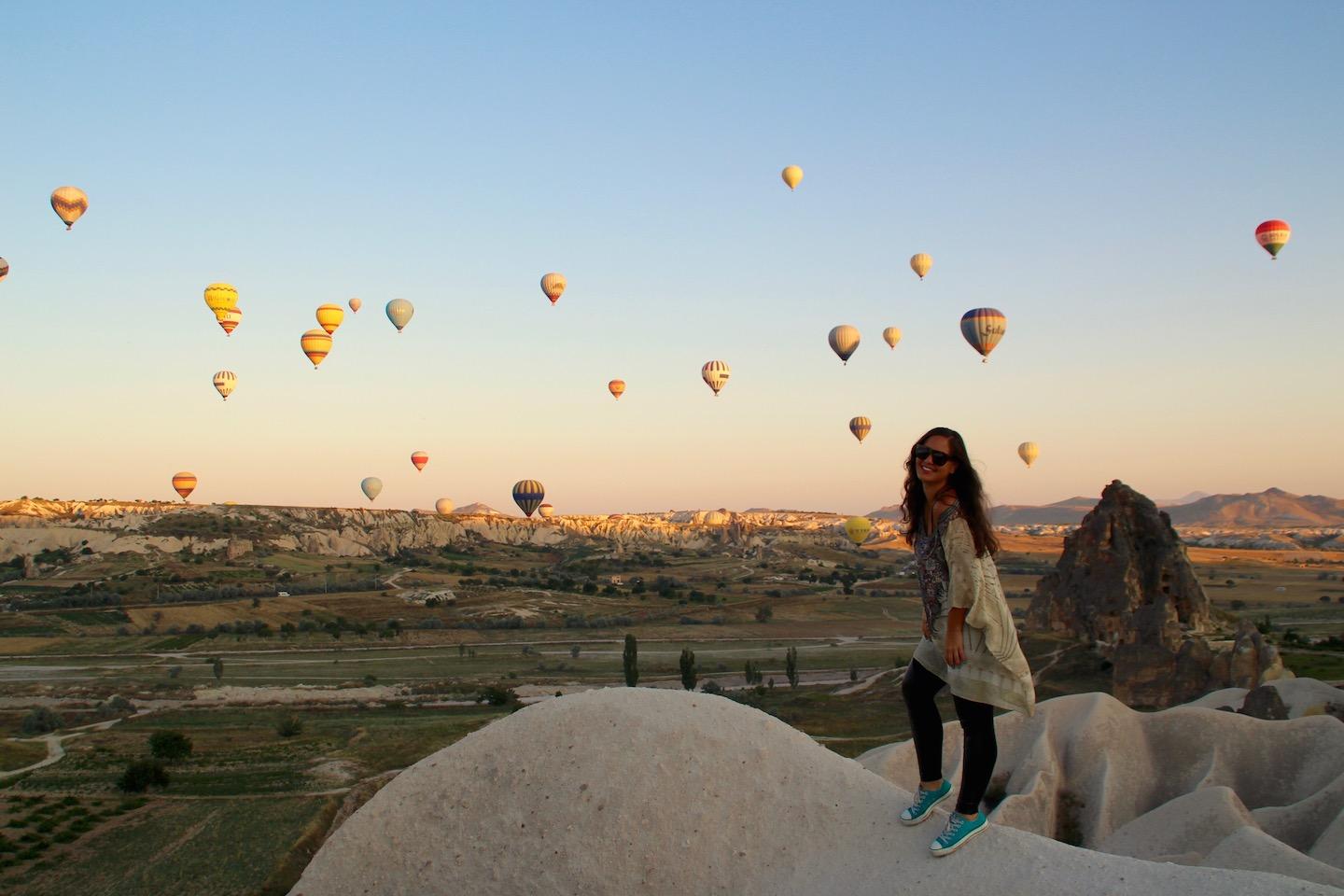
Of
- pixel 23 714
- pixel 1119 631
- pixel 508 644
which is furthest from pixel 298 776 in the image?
pixel 508 644

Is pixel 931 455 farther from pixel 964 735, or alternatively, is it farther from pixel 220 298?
pixel 220 298

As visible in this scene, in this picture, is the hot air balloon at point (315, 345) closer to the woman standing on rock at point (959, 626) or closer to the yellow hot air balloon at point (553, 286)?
the yellow hot air balloon at point (553, 286)

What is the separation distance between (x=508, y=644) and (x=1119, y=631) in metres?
56.9

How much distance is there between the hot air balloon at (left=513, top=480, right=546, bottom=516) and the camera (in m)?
119

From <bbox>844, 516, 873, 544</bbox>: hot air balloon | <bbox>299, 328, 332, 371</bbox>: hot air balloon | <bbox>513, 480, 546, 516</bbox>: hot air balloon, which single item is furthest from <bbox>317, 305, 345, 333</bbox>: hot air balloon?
<bbox>844, 516, 873, 544</bbox>: hot air balloon

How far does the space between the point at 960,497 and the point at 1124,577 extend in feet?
168

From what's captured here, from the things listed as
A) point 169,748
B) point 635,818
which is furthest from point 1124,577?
point 635,818

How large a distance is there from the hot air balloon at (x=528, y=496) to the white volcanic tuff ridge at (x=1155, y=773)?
96.4 m

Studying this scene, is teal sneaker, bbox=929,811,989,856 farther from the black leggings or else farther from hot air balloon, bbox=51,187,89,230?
hot air balloon, bbox=51,187,89,230

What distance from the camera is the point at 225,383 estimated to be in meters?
104

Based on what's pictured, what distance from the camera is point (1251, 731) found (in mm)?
23203

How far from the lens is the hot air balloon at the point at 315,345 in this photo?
291 ft

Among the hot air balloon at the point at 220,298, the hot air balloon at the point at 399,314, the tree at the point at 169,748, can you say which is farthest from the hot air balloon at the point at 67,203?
the tree at the point at 169,748

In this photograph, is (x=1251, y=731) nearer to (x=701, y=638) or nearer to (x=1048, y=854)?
(x=1048, y=854)
